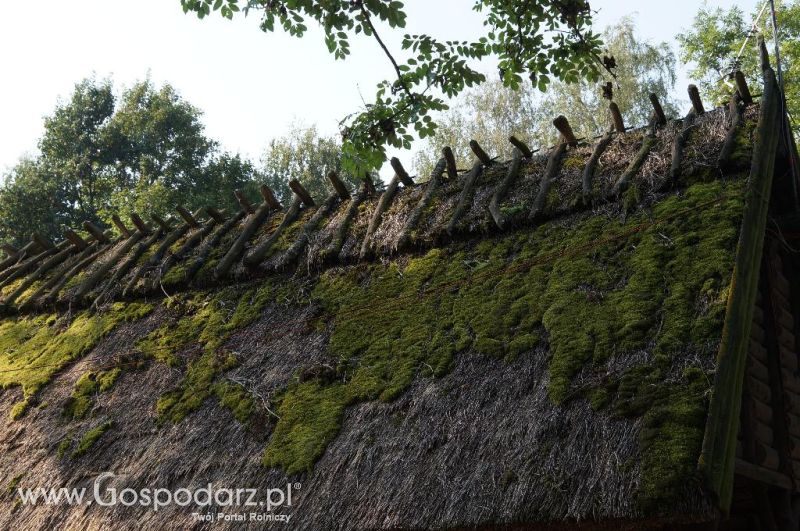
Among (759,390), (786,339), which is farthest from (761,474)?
(786,339)

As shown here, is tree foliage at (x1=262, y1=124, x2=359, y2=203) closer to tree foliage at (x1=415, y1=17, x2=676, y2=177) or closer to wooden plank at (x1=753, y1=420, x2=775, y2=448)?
tree foliage at (x1=415, y1=17, x2=676, y2=177)

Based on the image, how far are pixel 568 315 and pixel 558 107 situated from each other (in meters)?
25.5

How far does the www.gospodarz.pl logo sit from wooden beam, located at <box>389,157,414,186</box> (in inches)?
143

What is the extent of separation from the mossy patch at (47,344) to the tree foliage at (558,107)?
1965 centimetres

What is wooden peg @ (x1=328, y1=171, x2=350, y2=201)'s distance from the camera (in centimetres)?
773

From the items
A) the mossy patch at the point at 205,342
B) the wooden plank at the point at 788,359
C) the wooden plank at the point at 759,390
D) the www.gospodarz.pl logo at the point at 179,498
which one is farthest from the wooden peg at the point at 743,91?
the www.gospodarz.pl logo at the point at 179,498

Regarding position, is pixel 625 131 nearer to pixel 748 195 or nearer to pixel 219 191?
pixel 748 195

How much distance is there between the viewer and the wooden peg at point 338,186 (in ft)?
25.4

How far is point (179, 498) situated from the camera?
496 centimetres

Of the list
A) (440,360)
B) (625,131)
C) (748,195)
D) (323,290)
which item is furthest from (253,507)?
(625,131)

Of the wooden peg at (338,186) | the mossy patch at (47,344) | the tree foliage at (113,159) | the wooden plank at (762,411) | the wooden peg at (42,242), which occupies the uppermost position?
the tree foliage at (113,159)

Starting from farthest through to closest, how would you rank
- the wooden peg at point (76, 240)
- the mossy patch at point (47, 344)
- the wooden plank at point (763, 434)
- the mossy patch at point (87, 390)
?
the wooden peg at point (76, 240) < the mossy patch at point (47, 344) < the mossy patch at point (87, 390) < the wooden plank at point (763, 434)

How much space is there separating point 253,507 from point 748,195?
356cm

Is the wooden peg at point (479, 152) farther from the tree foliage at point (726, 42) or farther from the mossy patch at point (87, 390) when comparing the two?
the tree foliage at point (726, 42)
